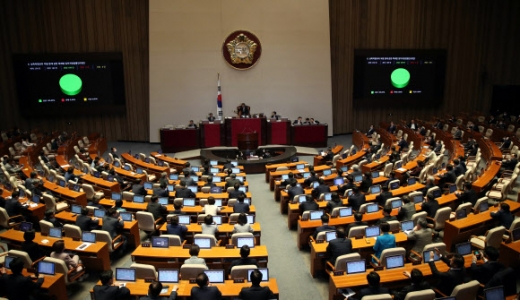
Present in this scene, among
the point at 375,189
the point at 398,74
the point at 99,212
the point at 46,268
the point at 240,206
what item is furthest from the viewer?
the point at 398,74

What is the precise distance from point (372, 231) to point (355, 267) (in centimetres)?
149

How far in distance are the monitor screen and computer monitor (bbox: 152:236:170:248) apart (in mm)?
3156

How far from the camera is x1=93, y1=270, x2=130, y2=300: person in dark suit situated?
5.55 m

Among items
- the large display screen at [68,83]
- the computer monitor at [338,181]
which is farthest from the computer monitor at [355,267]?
the large display screen at [68,83]

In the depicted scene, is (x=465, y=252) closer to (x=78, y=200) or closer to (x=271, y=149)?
(x=78, y=200)

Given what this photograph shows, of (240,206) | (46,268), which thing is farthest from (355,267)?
(46,268)

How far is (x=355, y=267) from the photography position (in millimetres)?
6305

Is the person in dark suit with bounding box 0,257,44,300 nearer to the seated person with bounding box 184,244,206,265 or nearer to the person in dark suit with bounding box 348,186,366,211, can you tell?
the seated person with bounding box 184,244,206,265

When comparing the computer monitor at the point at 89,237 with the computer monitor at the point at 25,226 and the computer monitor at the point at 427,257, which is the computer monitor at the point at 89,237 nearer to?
the computer monitor at the point at 25,226

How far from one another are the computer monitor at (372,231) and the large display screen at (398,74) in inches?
585

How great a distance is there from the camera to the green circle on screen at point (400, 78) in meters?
21.6

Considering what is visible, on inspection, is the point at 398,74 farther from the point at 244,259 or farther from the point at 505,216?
the point at 244,259

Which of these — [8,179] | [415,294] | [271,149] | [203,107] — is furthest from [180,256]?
[203,107]

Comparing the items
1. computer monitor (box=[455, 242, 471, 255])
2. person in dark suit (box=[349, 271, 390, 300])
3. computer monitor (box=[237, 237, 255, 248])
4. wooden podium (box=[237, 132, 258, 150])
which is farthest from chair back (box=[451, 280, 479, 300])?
wooden podium (box=[237, 132, 258, 150])
